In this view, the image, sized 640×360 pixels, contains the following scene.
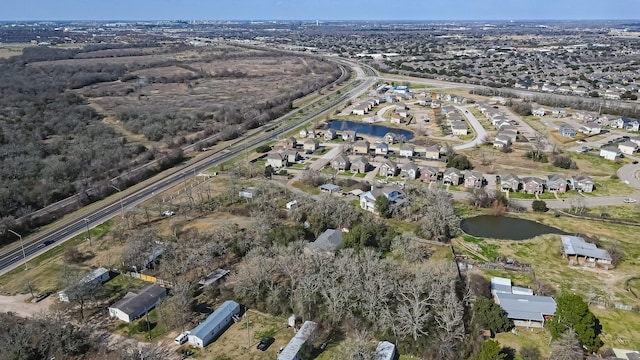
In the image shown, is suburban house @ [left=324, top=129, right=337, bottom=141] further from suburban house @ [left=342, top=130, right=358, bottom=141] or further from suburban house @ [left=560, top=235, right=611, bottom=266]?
suburban house @ [left=560, top=235, right=611, bottom=266]

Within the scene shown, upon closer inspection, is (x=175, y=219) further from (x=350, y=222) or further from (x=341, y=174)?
(x=341, y=174)

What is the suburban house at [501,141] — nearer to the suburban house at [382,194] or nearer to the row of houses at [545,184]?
the row of houses at [545,184]

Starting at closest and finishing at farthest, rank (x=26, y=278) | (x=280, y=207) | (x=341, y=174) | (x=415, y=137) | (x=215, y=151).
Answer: (x=26, y=278)
(x=280, y=207)
(x=341, y=174)
(x=215, y=151)
(x=415, y=137)

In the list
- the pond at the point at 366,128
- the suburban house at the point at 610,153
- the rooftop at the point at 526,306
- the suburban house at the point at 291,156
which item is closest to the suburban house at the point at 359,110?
the pond at the point at 366,128

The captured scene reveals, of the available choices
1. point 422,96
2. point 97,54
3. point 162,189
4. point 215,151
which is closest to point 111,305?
point 162,189

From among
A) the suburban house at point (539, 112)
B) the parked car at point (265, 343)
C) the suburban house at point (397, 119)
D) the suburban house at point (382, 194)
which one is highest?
the suburban house at point (539, 112)

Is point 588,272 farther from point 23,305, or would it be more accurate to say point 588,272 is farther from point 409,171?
point 23,305
